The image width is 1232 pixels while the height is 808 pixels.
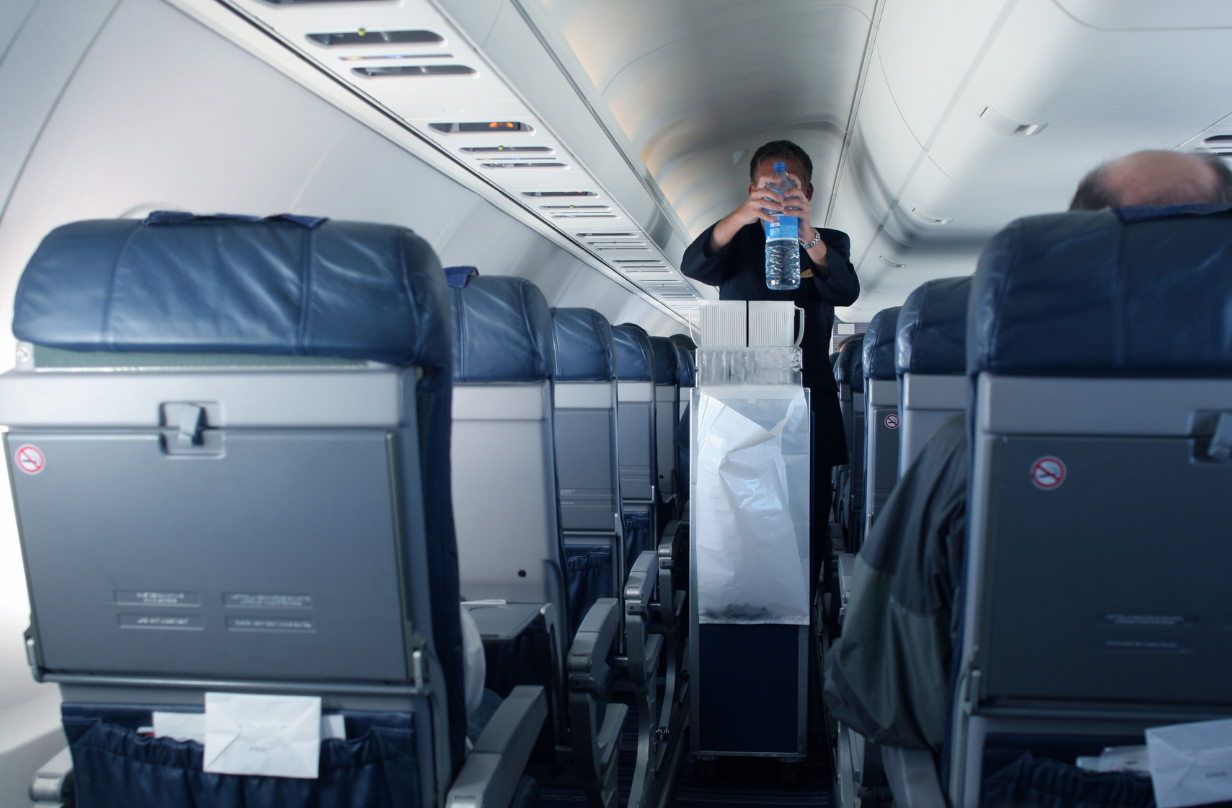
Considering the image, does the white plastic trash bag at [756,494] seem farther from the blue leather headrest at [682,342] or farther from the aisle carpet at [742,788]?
the blue leather headrest at [682,342]

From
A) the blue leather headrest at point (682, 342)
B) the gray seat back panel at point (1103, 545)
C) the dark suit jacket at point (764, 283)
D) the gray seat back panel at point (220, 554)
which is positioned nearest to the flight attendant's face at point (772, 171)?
the dark suit jacket at point (764, 283)

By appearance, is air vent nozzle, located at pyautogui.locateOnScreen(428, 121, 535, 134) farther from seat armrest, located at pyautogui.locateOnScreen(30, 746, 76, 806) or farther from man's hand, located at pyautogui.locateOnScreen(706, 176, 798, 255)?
seat armrest, located at pyautogui.locateOnScreen(30, 746, 76, 806)

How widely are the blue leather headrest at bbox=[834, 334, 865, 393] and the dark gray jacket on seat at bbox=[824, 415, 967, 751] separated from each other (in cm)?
301

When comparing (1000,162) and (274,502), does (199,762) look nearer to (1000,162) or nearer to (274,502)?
(274,502)

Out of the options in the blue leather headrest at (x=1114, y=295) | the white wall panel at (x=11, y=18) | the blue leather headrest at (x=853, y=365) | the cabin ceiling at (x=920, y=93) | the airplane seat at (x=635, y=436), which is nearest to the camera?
the blue leather headrest at (x=1114, y=295)

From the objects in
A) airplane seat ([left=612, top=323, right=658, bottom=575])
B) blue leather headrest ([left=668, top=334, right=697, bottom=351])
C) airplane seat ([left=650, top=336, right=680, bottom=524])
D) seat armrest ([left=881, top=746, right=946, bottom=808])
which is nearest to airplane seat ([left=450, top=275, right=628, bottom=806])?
seat armrest ([left=881, top=746, right=946, bottom=808])

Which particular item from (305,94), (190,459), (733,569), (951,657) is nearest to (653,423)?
(733,569)

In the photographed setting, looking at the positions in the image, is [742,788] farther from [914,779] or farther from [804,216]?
[804,216]

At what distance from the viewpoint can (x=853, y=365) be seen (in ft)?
16.4

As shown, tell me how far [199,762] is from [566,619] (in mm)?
1129

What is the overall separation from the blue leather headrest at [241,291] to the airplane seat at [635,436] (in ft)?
9.07

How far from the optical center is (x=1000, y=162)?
4.37 m

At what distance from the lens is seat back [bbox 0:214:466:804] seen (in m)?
1.30

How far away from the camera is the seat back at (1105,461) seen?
47.5 inches
